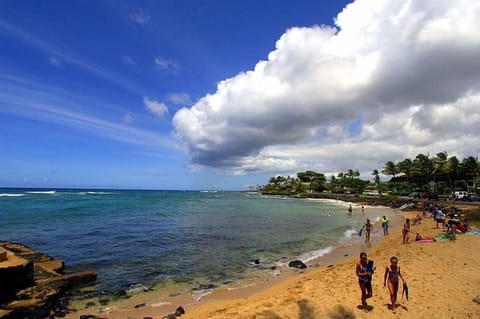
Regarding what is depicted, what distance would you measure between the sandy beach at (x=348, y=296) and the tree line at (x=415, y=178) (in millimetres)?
52384

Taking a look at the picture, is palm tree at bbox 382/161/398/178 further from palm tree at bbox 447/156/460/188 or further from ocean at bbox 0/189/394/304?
ocean at bbox 0/189/394/304

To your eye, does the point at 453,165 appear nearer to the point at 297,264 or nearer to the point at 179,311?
the point at 297,264

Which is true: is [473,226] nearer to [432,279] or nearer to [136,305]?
[432,279]

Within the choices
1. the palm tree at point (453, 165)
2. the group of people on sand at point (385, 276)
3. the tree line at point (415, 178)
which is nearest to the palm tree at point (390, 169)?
the tree line at point (415, 178)

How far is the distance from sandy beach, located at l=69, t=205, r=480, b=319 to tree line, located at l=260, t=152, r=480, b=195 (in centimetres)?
5238

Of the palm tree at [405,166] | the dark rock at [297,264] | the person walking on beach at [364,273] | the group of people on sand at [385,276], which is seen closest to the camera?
the group of people on sand at [385,276]

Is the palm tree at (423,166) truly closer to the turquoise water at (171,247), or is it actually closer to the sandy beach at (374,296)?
the turquoise water at (171,247)

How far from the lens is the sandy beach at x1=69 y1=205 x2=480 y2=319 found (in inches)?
382

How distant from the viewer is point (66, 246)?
75.5 feet

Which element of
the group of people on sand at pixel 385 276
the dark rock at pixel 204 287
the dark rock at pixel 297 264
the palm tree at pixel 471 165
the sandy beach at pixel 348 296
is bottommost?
the dark rock at pixel 204 287

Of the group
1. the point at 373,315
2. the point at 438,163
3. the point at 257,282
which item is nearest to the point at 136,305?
the point at 257,282

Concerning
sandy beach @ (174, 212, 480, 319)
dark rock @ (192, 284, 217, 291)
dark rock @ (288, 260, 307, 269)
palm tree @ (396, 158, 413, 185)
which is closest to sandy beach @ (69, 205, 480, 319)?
sandy beach @ (174, 212, 480, 319)

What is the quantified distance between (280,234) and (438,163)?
62004mm

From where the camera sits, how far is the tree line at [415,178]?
6881cm
